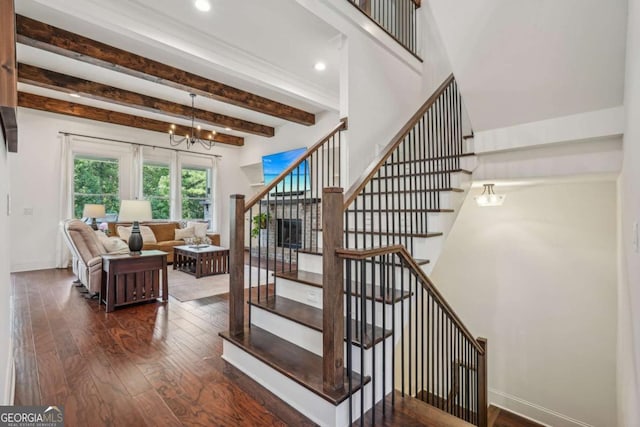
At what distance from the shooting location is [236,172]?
28.3 feet

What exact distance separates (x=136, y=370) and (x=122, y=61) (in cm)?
346

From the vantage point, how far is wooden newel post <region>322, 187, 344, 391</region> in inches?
64.1

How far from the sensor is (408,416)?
1729 mm

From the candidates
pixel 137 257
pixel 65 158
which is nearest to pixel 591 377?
pixel 137 257

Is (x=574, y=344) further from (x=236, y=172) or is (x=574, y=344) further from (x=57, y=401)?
(x=236, y=172)

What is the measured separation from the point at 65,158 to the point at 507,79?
294 inches

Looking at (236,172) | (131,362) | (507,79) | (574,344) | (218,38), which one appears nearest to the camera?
(131,362)

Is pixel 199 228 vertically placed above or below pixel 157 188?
below

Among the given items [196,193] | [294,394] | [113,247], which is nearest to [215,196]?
[196,193]

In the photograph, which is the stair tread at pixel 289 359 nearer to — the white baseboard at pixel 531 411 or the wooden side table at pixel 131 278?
the wooden side table at pixel 131 278

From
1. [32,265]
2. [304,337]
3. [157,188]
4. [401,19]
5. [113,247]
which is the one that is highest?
[401,19]

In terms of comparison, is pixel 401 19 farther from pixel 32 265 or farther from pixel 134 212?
pixel 32 265

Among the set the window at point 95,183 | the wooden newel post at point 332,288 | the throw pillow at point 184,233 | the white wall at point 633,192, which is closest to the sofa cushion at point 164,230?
the throw pillow at point 184,233

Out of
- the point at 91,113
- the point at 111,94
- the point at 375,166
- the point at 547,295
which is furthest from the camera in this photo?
the point at 91,113
